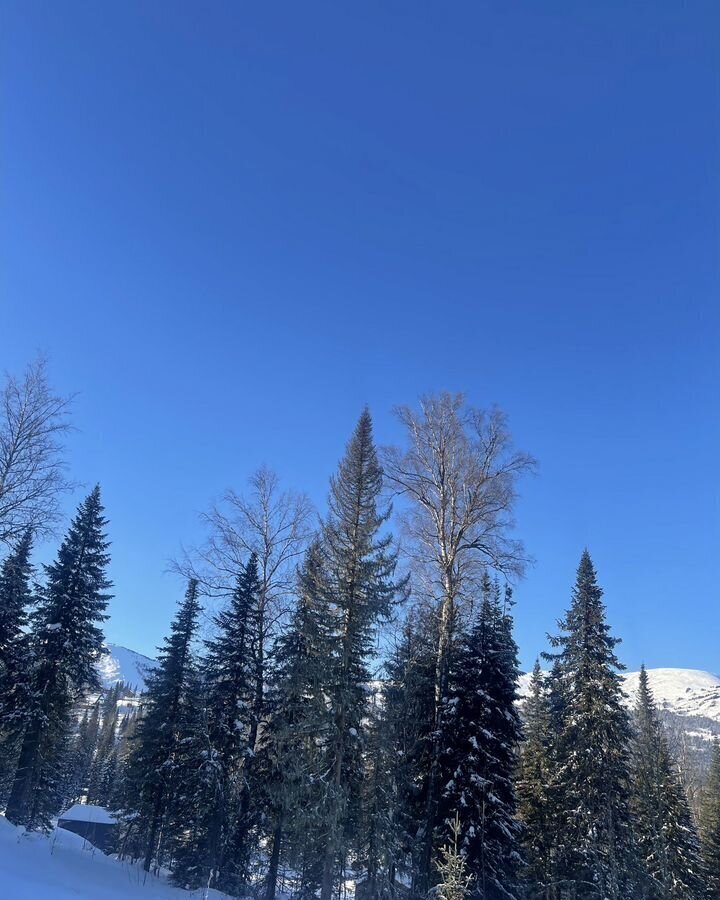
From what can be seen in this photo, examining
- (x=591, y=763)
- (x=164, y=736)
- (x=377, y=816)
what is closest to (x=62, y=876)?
(x=377, y=816)

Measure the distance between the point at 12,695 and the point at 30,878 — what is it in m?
18.3

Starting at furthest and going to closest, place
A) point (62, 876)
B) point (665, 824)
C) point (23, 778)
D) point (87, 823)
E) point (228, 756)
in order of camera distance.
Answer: point (87, 823)
point (665, 824)
point (23, 778)
point (228, 756)
point (62, 876)

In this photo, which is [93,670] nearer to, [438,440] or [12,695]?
[12,695]

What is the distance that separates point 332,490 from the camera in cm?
Answer: 1962

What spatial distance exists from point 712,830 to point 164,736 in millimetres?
35022

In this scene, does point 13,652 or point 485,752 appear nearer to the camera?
point 485,752

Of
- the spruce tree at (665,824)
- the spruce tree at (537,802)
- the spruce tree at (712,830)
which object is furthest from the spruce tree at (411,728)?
the spruce tree at (712,830)

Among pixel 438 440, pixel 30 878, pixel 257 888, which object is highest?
pixel 438 440

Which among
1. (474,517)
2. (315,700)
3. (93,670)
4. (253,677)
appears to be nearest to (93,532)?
(93,670)

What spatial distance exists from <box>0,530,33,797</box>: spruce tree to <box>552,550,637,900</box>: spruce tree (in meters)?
23.6

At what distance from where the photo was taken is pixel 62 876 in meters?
12.3

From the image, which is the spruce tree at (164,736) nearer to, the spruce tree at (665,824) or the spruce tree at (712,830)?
the spruce tree at (665,824)

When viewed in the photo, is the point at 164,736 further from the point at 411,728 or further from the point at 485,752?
the point at 485,752

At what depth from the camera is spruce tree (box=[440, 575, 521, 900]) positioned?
18.0 metres
